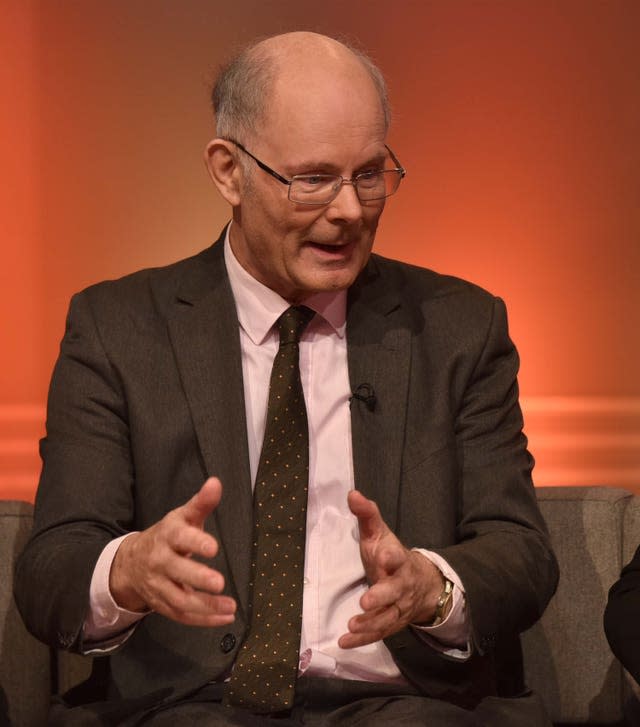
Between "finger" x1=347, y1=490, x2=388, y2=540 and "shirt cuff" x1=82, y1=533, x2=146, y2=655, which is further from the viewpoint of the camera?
"shirt cuff" x1=82, y1=533, x2=146, y2=655

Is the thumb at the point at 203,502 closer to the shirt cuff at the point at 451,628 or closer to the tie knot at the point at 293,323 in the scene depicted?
the shirt cuff at the point at 451,628

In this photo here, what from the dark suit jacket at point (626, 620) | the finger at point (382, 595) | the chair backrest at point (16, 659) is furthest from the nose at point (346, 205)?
the chair backrest at point (16, 659)

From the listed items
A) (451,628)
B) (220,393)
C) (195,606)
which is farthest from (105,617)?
(451,628)

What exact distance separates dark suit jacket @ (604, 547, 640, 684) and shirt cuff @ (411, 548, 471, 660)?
0.27 meters

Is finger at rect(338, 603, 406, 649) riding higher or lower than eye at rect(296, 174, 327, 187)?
lower

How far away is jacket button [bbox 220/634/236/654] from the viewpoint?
6.98ft

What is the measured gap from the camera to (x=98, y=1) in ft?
10.7

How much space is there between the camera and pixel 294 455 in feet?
7.26

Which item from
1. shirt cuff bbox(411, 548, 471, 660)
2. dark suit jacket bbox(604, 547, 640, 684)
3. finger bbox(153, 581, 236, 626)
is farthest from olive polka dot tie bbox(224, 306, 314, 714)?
dark suit jacket bbox(604, 547, 640, 684)

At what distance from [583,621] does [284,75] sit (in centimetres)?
124

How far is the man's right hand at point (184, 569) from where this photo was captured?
1.73 meters

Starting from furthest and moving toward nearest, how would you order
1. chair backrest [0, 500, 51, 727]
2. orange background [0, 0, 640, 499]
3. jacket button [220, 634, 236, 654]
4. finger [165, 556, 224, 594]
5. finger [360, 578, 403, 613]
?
orange background [0, 0, 640, 499] < chair backrest [0, 500, 51, 727] < jacket button [220, 634, 236, 654] < finger [360, 578, 403, 613] < finger [165, 556, 224, 594]

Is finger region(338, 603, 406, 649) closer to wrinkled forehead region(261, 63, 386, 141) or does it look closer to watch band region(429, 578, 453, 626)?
watch band region(429, 578, 453, 626)

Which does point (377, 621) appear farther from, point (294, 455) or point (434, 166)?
point (434, 166)
